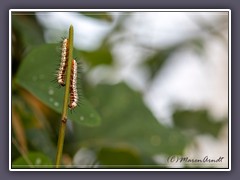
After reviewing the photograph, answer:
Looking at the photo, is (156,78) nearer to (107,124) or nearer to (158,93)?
(158,93)

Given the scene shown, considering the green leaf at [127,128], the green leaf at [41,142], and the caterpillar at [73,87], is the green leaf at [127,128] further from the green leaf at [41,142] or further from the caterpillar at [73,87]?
the caterpillar at [73,87]

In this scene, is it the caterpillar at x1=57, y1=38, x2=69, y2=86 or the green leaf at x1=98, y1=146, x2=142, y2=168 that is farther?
the green leaf at x1=98, y1=146, x2=142, y2=168

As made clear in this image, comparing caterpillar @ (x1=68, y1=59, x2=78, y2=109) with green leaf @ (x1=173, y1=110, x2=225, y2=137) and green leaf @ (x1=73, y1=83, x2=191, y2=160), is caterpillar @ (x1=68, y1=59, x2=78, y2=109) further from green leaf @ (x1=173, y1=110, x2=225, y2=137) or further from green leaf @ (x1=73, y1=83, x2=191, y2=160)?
green leaf @ (x1=173, y1=110, x2=225, y2=137)

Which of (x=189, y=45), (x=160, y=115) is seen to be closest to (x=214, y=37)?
(x=189, y=45)

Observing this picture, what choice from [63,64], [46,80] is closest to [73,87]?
[63,64]

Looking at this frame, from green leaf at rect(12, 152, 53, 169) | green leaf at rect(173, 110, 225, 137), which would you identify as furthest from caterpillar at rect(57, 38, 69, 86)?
green leaf at rect(173, 110, 225, 137)
